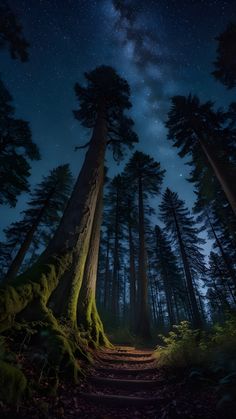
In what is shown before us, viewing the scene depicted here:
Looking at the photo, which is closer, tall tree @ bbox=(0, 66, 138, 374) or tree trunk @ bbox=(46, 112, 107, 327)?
tall tree @ bbox=(0, 66, 138, 374)

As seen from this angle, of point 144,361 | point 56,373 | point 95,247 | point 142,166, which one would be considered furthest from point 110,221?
point 56,373

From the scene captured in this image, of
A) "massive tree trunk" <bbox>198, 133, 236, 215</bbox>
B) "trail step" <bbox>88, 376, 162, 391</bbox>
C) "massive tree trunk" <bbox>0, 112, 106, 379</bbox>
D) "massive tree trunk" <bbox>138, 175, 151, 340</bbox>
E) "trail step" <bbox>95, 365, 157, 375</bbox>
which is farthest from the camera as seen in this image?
"massive tree trunk" <bbox>138, 175, 151, 340</bbox>

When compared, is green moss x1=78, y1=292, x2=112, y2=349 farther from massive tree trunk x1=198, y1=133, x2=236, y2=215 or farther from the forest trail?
massive tree trunk x1=198, y1=133, x2=236, y2=215

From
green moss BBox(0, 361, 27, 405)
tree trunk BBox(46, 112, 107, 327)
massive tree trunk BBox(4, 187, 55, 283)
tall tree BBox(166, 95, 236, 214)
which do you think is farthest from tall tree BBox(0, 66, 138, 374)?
massive tree trunk BBox(4, 187, 55, 283)

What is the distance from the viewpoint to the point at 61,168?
21.5 metres

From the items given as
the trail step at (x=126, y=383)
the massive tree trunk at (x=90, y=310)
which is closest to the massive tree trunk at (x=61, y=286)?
the trail step at (x=126, y=383)

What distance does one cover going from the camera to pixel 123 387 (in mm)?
4523

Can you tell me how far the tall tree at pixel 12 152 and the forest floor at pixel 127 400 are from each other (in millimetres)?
14028

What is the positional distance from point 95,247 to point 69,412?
6.88 metres

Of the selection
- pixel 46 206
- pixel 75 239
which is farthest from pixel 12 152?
pixel 75 239

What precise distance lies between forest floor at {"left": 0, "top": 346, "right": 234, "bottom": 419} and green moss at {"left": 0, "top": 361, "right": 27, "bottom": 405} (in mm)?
122

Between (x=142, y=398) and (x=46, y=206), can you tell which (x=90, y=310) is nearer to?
(x=142, y=398)

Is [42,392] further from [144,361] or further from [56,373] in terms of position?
[144,361]

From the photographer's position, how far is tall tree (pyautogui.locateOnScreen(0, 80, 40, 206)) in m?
14.8
